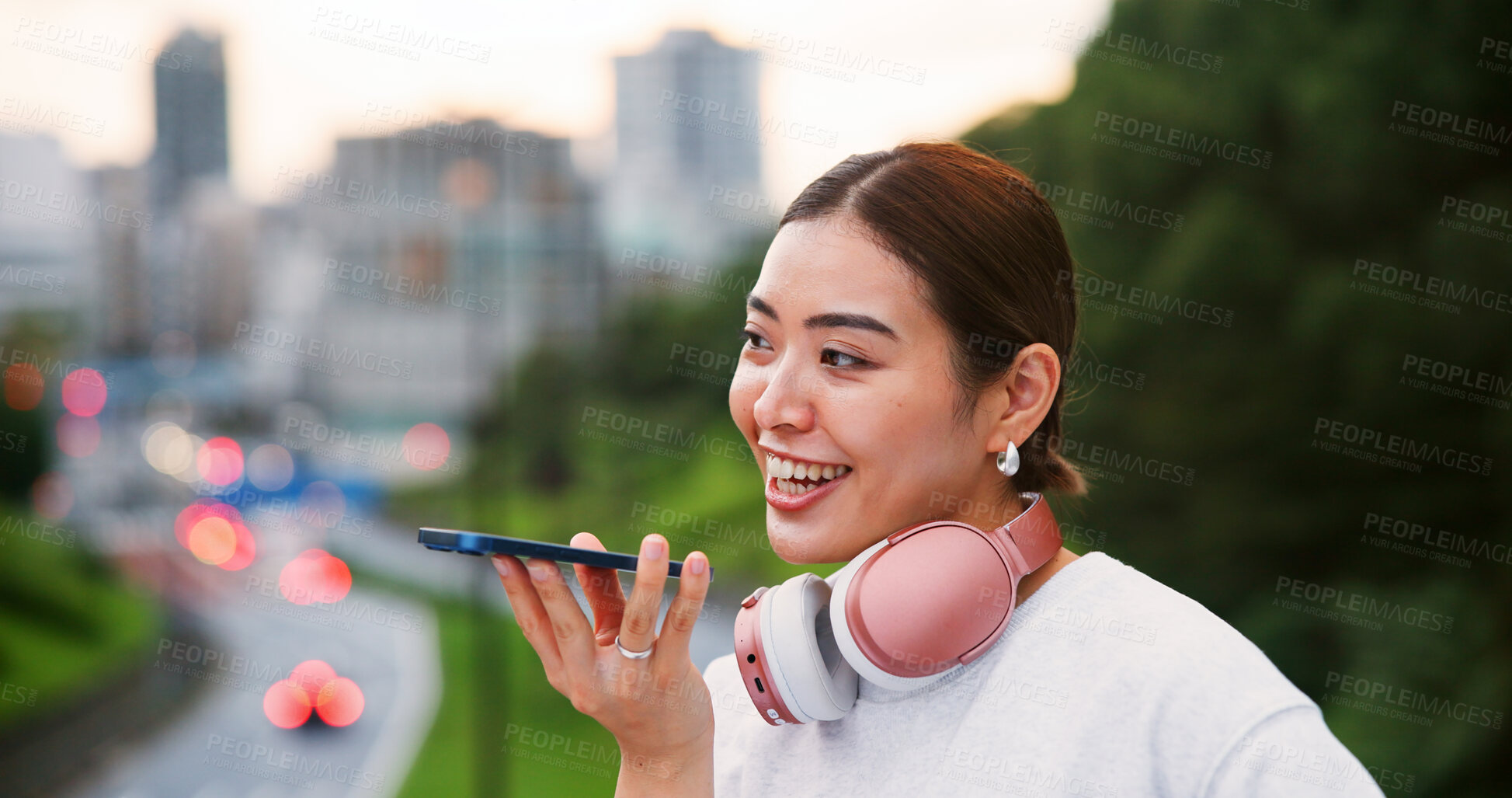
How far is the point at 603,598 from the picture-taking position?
1.28m

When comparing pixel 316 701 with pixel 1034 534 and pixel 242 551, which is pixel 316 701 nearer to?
pixel 242 551

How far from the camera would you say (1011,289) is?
4.27ft

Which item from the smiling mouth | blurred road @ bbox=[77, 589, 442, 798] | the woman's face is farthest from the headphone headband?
blurred road @ bbox=[77, 589, 442, 798]

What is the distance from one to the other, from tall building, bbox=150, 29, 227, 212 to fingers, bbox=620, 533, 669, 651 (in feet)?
123

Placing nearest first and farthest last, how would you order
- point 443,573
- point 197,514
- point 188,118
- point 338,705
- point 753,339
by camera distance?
1. point 753,339
2. point 338,705
3. point 443,573
4. point 197,514
5. point 188,118

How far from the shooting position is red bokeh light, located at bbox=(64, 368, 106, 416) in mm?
34500

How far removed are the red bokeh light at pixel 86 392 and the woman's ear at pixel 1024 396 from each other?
1561 inches

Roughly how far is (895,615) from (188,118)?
39.3 m

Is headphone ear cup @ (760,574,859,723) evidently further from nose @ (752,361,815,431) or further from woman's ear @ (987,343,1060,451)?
woman's ear @ (987,343,1060,451)

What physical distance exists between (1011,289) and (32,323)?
23.2 meters

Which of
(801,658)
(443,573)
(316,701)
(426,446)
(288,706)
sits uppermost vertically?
(801,658)

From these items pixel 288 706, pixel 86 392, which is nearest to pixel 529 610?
pixel 288 706

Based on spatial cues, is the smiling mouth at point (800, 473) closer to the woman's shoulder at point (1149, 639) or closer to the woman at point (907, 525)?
the woman at point (907, 525)

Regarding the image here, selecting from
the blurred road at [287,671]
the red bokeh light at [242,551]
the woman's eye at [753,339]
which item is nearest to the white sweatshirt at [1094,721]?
the woman's eye at [753,339]
